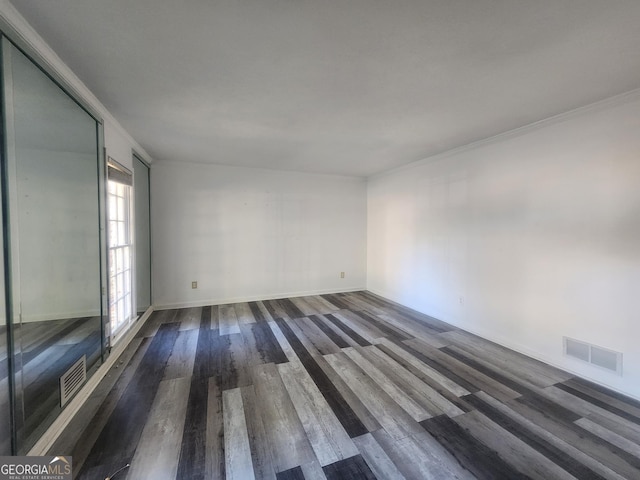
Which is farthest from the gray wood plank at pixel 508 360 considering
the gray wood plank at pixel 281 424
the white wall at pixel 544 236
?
the gray wood plank at pixel 281 424

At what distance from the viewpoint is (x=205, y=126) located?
8.96ft

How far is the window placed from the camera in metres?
2.75

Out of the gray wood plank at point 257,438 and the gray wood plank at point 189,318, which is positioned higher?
the gray wood plank at point 189,318

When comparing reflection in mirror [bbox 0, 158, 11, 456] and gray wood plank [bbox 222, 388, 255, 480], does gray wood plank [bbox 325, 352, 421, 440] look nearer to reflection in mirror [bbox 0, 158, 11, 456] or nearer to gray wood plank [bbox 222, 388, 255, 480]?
gray wood plank [bbox 222, 388, 255, 480]

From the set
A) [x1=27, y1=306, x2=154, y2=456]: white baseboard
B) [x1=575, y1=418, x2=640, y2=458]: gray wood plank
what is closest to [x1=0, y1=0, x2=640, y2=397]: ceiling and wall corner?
[x1=575, y1=418, x2=640, y2=458]: gray wood plank

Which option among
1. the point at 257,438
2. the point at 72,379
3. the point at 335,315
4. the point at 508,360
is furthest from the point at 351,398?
the point at 72,379

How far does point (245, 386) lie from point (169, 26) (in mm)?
2520

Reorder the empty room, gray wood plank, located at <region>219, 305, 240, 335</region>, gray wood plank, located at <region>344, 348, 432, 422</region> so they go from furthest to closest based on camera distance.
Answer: gray wood plank, located at <region>219, 305, 240, 335</region> → gray wood plank, located at <region>344, 348, 432, 422</region> → the empty room

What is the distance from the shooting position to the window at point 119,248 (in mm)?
2746

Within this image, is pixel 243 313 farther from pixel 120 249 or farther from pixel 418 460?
pixel 418 460

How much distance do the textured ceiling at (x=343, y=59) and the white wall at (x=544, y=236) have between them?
0.36 metres

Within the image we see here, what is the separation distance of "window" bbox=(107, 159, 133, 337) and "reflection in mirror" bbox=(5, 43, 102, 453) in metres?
0.55

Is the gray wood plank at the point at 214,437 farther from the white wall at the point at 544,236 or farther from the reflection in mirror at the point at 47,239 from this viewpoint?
the white wall at the point at 544,236

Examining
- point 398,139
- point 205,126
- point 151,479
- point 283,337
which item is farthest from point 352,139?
point 151,479
